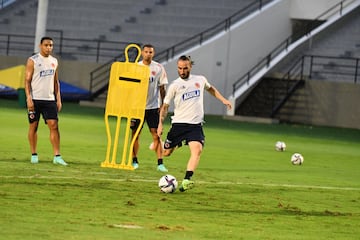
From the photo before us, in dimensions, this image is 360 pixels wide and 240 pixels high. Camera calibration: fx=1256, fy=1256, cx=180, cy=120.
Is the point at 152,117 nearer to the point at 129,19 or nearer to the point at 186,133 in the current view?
the point at 186,133

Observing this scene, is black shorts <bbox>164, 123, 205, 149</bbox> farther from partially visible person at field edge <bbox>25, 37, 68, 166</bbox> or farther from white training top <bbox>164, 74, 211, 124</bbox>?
partially visible person at field edge <bbox>25, 37, 68, 166</bbox>

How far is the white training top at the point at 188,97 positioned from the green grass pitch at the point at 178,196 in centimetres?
108

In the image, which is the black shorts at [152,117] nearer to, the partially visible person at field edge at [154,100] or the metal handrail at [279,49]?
the partially visible person at field edge at [154,100]

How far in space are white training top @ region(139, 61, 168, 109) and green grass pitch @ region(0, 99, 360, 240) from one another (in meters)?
1.15

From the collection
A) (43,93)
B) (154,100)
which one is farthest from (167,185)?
(43,93)

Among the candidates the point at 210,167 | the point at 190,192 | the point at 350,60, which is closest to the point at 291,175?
the point at 210,167

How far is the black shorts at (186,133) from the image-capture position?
18.5 metres

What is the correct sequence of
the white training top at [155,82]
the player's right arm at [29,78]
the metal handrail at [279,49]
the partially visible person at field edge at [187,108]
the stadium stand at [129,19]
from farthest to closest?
the stadium stand at [129,19] < the metal handrail at [279,49] < the white training top at [155,82] < the player's right arm at [29,78] < the partially visible person at field edge at [187,108]

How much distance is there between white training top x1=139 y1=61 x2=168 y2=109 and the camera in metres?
21.5

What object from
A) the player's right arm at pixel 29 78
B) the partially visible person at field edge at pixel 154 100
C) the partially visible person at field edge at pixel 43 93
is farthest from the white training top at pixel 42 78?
the partially visible person at field edge at pixel 154 100

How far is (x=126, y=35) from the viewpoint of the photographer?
181 ft

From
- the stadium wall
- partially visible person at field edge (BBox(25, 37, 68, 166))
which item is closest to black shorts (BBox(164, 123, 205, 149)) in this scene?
partially visible person at field edge (BBox(25, 37, 68, 166))

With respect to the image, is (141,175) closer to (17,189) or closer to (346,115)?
(17,189)

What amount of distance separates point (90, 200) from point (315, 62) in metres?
35.5
